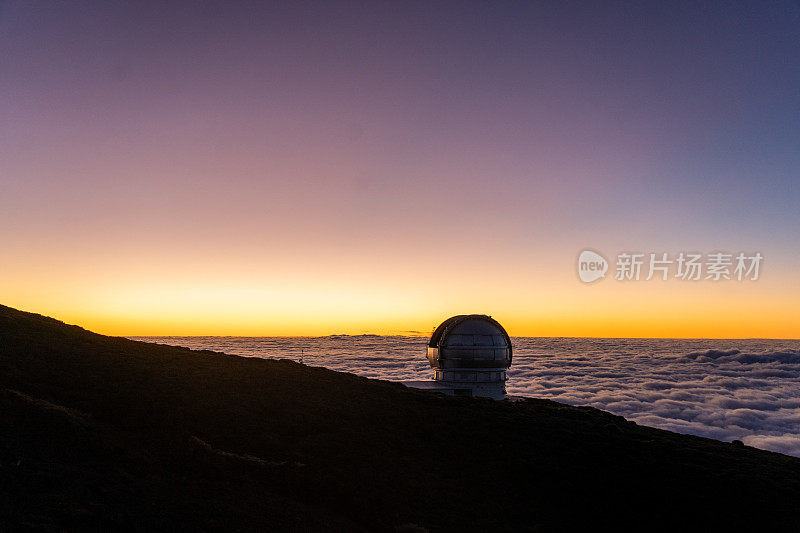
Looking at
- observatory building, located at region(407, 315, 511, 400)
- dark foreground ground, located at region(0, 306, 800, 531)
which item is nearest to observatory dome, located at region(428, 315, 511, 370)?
observatory building, located at region(407, 315, 511, 400)

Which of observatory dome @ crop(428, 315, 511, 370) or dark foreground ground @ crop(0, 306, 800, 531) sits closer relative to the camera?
dark foreground ground @ crop(0, 306, 800, 531)

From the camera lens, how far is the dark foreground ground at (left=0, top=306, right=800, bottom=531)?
9039 millimetres

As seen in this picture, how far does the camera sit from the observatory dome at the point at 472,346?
95.4 feet

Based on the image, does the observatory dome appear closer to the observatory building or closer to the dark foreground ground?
the observatory building

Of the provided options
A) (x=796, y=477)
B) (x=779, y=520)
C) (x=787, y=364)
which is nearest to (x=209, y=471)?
(x=779, y=520)

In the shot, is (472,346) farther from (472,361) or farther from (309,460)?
(309,460)

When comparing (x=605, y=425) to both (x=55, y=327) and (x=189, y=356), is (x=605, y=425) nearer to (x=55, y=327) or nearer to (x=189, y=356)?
(x=189, y=356)

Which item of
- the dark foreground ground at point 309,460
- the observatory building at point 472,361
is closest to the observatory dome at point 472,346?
the observatory building at point 472,361

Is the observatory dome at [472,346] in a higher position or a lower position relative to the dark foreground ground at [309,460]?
higher

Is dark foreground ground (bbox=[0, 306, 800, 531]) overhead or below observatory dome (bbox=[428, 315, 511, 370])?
below

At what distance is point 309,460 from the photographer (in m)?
12.6

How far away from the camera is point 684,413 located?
78.2m

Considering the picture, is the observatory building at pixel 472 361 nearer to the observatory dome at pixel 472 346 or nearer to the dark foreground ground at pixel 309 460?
the observatory dome at pixel 472 346

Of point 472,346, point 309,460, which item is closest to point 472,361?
point 472,346
